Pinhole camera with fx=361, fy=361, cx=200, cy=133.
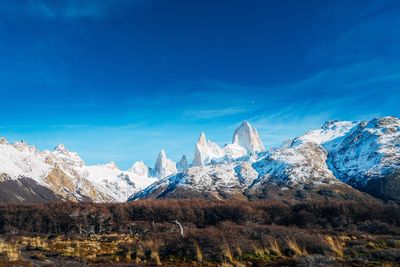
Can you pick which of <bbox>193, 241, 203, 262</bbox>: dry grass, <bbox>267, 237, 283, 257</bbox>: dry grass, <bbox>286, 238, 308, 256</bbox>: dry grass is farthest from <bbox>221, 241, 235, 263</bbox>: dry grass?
<bbox>286, 238, 308, 256</bbox>: dry grass

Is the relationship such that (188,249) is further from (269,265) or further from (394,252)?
(394,252)

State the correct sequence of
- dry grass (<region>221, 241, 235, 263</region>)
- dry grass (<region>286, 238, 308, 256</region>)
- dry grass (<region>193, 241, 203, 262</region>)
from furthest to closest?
dry grass (<region>193, 241, 203, 262</region>)
dry grass (<region>286, 238, 308, 256</region>)
dry grass (<region>221, 241, 235, 263</region>)

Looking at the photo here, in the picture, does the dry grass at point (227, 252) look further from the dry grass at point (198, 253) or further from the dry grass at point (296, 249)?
the dry grass at point (296, 249)

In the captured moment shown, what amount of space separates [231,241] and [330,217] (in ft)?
299

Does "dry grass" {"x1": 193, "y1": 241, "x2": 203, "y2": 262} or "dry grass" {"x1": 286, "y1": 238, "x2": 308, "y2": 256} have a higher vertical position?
"dry grass" {"x1": 193, "y1": 241, "x2": 203, "y2": 262}

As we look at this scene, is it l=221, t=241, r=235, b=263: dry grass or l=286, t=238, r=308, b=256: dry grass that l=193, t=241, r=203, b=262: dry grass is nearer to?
l=221, t=241, r=235, b=263: dry grass

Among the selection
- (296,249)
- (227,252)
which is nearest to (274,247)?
(296,249)

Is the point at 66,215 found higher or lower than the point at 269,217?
higher

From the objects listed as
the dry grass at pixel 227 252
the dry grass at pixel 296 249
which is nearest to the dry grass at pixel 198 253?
the dry grass at pixel 227 252

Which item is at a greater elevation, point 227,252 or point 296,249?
point 227,252

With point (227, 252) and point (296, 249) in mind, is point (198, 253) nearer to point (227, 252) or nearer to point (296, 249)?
point (227, 252)

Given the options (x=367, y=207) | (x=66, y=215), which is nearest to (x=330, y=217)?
(x=367, y=207)

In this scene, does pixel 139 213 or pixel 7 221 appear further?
pixel 139 213

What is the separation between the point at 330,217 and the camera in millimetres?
111938
